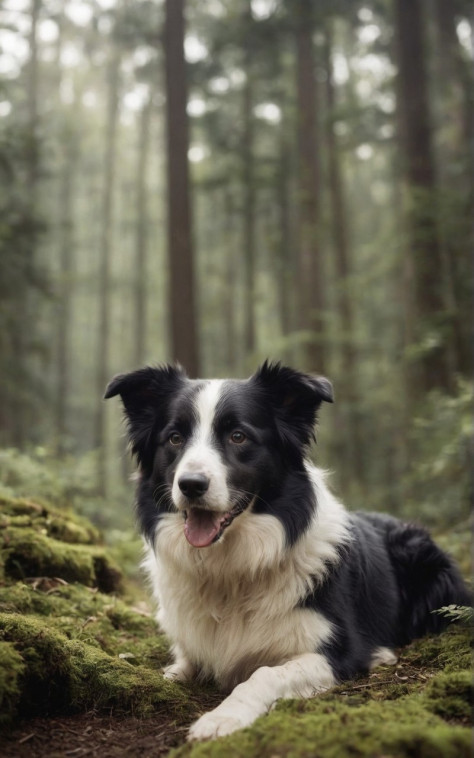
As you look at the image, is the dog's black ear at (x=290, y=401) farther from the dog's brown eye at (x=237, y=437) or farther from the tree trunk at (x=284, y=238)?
the tree trunk at (x=284, y=238)

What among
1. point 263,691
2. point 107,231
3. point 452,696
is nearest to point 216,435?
point 263,691

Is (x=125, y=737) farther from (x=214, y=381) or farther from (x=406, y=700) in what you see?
(x=214, y=381)

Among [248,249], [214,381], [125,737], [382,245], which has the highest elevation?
[248,249]

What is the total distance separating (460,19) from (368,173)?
18.4 m

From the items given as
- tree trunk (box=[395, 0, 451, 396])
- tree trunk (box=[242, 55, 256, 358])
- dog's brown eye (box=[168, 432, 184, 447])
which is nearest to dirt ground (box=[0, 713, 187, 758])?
dog's brown eye (box=[168, 432, 184, 447])

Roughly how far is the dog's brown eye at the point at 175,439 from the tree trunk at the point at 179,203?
783 centimetres

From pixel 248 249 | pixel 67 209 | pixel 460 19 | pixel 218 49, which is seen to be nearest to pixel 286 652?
pixel 218 49

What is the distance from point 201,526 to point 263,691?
3.12ft

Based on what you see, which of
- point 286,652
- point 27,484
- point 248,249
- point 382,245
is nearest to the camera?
point 286,652

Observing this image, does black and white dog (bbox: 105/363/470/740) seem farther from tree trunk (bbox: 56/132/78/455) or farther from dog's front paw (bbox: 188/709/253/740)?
tree trunk (bbox: 56/132/78/455)

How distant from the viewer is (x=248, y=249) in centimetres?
2394

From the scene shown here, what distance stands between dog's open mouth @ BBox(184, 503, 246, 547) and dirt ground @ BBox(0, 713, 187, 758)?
93cm

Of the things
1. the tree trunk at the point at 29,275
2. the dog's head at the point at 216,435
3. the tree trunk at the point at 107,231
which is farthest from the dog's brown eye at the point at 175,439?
the tree trunk at the point at 107,231

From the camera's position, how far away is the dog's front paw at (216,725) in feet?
9.65
